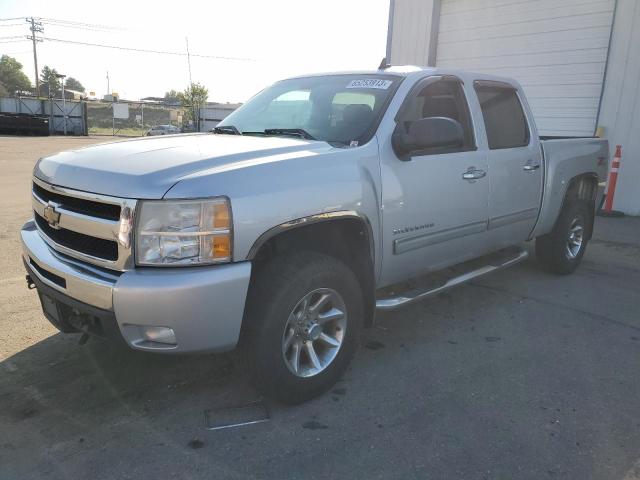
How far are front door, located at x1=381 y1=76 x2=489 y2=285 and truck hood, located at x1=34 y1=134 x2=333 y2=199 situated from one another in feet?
1.95

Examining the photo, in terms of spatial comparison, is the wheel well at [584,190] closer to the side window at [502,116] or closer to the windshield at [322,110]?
the side window at [502,116]

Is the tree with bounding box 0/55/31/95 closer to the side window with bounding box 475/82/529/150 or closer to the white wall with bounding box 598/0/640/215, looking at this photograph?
the white wall with bounding box 598/0/640/215

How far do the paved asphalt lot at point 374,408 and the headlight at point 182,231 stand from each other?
0.94 metres

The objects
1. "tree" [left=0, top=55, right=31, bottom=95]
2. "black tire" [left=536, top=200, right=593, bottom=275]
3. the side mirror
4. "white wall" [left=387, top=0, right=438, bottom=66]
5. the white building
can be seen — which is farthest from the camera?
"tree" [left=0, top=55, right=31, bottom=95]

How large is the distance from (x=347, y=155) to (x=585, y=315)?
2821mm

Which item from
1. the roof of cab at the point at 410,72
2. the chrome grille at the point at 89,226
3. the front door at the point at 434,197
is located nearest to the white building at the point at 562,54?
the roof of cab at the point at 410,72

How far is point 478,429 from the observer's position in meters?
2.82

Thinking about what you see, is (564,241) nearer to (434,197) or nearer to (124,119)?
(434,197)

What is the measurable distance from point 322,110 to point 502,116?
176 cm

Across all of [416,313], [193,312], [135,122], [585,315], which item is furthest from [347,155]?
[135,122]

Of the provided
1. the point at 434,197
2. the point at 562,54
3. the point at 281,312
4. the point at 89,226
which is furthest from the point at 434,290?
the point at 562,54

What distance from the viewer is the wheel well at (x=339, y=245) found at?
2875mm

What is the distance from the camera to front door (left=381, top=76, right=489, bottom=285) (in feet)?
11.0

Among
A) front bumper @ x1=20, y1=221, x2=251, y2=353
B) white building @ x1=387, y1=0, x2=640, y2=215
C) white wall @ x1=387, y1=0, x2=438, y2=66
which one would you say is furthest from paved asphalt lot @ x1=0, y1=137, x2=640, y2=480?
white wall @ x1=387, y1=0, x2=438, y2=66
